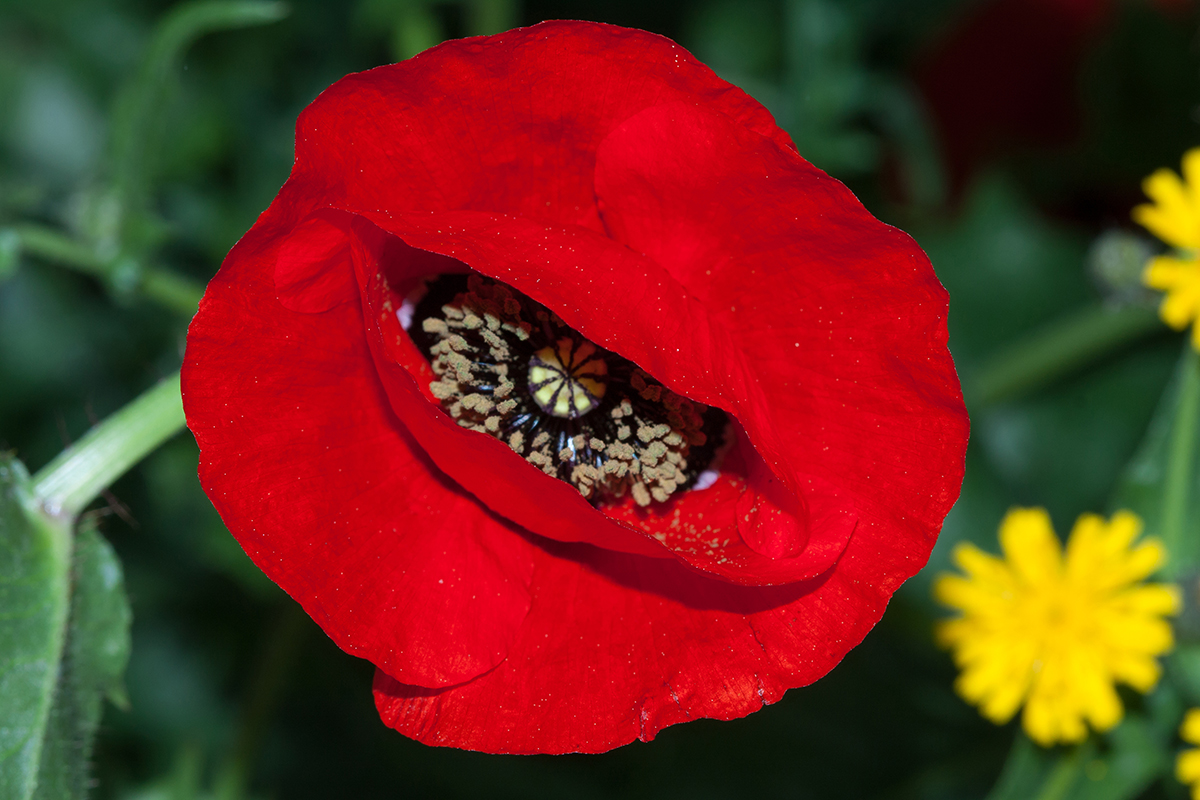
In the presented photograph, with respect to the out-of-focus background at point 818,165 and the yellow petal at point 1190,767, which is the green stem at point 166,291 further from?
the yellow petal at point 1190,767

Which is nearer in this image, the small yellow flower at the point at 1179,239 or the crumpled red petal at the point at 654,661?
the crumpled red petal at the point at 654,661

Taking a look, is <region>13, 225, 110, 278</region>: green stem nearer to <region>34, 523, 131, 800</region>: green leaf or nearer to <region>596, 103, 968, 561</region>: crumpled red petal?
<region>34, 523, 131, 800</region>: green leaf

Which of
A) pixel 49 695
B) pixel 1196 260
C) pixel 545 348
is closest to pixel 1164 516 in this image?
pixel 1196 260

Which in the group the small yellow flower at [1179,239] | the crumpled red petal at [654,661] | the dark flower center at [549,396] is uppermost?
the small yellow flower at [1179,239]

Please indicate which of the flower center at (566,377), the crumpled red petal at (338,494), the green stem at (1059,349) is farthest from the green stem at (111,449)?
the green stem at (1059,349)

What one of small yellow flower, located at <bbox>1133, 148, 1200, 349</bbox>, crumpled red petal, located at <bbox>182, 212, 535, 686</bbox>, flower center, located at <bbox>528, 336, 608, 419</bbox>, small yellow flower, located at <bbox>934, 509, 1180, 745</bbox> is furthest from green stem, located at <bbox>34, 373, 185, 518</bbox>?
small yellow flower, located at <bbox>1133, 148, 1200, 349</bbox>

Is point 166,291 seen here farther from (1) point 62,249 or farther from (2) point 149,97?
(2) point 149,97

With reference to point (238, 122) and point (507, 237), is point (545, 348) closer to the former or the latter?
point (507, 237)
